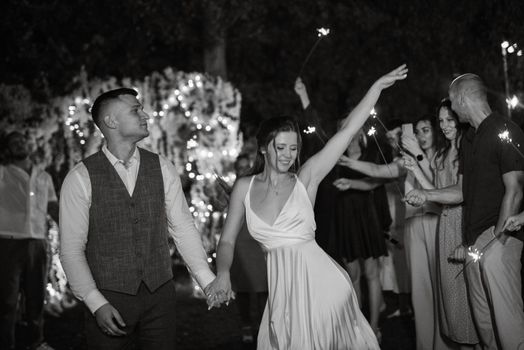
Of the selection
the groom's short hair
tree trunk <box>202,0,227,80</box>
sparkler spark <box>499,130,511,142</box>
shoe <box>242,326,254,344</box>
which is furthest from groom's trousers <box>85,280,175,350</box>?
tree trunk <box>202,0,227,80</box>

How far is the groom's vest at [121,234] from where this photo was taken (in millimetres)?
4320

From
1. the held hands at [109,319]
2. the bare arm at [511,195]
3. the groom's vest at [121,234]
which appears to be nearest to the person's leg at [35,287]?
the groom's vest at [121,234]

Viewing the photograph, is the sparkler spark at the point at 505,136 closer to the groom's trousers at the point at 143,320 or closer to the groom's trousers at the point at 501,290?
the groom's trousers at the point at 501,290

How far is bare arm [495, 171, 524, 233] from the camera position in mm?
5000

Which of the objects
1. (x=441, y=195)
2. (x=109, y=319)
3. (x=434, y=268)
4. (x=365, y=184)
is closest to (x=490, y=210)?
(x=441, y=195)

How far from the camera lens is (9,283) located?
756 centimetres

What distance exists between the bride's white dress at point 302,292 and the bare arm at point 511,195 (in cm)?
109

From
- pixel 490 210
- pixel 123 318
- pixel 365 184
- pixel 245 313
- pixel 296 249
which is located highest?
pixel 365 184

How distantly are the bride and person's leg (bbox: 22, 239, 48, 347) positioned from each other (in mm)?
3374

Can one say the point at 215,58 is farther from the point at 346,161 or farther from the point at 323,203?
the point at 346,161

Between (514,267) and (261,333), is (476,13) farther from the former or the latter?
(261,333)

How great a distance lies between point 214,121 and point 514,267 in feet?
24.4

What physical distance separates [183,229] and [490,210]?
6.72ft

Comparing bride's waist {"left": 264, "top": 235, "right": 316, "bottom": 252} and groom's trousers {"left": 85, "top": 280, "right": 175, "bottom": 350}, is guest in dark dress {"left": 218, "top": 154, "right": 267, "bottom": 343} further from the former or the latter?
groom's trousers {"left": 85, "top": 280, "right": 175, "bottom": 350}
